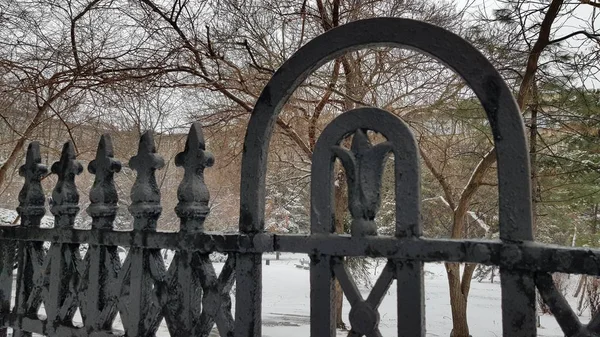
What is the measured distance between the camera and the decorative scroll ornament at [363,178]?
1.03 m

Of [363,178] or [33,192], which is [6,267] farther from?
[363,178]

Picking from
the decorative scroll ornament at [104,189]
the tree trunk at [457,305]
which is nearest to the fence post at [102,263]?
the decorative scroll ornament at [104,189]

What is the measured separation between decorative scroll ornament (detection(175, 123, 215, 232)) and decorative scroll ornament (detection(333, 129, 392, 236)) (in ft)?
1.41

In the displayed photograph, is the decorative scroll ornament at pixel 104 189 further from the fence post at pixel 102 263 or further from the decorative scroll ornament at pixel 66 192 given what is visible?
the decorative scroll ornament at pixel 66 192

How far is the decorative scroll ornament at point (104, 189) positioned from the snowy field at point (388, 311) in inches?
224

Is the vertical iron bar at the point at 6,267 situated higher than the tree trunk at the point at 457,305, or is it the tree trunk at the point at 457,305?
the vertical iron bar at the point at 6,267

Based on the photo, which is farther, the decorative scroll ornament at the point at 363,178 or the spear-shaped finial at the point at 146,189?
the spear-shaped finial at the point at 146,189

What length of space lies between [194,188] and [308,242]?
1.25 ft

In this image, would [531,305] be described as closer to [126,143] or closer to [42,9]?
[42,9]

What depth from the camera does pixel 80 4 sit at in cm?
401

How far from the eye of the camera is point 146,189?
1.36 meters

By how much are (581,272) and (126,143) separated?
625 centimetres

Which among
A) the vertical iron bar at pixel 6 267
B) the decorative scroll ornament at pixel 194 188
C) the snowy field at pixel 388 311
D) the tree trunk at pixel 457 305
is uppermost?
the decorative scroll ornament at pixel 194 188

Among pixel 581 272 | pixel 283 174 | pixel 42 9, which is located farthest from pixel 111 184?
pixel 283 174
